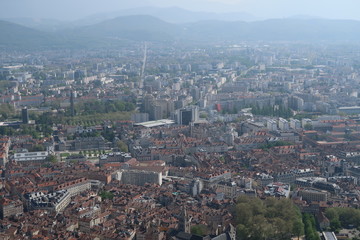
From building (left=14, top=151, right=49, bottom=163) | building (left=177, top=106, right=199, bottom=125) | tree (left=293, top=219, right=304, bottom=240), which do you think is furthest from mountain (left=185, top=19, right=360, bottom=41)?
tree (left=293, top=219, right=304, bottom=240)

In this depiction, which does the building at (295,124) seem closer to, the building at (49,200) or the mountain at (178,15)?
the building at (49,200)

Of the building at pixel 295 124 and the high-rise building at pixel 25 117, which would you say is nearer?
the building at pixel 295 124

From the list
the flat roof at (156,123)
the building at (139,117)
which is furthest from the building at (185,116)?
the building at (139,117)

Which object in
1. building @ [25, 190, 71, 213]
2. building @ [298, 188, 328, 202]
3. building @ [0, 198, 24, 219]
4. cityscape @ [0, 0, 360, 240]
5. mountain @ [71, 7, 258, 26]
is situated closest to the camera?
cityscape @ [0, 0, 360, 240]

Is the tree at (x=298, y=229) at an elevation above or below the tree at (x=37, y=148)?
above

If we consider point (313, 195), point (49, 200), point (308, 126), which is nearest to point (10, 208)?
point (49, 200)

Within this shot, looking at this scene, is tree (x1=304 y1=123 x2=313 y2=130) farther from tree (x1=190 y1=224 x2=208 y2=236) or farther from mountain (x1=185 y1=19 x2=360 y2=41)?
mountain (x1=185 y1=19 x2=360 y2=41)

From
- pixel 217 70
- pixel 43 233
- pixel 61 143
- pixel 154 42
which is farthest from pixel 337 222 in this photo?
pixel 154 42

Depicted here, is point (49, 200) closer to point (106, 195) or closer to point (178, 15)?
point (106, 195)
